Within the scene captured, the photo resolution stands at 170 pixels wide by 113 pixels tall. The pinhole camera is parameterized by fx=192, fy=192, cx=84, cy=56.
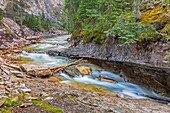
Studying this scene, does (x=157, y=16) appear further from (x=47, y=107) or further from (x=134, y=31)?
(x=47, y=107)

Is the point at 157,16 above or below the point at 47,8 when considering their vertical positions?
below

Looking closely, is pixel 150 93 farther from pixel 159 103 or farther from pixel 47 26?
pixel 47 26

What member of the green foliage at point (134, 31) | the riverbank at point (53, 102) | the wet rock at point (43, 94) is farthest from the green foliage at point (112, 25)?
the wet rock at point (43, 94)

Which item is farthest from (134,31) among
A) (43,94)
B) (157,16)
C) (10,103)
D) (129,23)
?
(10,103)

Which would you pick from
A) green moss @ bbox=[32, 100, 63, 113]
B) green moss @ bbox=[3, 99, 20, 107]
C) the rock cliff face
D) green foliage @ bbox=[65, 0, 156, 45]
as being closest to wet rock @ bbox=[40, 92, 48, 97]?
green moss @ bbox=[32, 100, 63, 113]

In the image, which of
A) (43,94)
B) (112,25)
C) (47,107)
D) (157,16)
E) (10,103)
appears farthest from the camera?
(112,25)

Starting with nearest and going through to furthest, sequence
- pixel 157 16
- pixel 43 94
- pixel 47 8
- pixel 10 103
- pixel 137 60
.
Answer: pixel 10 103, pixel 43 94, pixel 137 60, pixel 157 16, pixel 47 8

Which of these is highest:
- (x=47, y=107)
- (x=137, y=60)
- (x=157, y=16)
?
(x=157, y=16)

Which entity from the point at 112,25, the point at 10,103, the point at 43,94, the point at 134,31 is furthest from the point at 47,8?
the point at 10,103

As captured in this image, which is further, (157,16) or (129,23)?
(157,16)

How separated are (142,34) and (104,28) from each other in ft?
16.4

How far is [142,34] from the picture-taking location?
690 inches

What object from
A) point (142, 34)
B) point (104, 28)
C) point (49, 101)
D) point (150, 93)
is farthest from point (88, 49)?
point (49, 101)

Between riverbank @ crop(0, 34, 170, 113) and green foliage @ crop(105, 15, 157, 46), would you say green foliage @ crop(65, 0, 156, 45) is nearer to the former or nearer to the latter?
Result: green foliage @ crop(105, 15, 157, 46)
